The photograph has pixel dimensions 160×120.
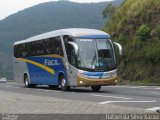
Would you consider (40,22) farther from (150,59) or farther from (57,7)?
(150,59)

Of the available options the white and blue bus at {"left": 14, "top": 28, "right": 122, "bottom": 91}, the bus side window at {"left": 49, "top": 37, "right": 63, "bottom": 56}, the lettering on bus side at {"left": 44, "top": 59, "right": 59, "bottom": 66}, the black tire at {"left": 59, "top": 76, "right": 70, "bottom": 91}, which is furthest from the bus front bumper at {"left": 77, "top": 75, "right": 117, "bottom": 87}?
the lettering on bus side at {"left": 44, "top": 59, "right": 59, "bottom": 66}

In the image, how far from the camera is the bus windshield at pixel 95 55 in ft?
87.5

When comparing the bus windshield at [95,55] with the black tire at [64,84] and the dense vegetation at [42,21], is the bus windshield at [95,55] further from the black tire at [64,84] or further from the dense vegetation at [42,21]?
the dense vegetation at [42,21]

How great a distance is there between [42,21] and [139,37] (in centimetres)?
8943

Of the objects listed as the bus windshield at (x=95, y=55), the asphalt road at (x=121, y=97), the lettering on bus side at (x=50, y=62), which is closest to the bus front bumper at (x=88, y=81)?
the bus windshield at (x=95, y=55)

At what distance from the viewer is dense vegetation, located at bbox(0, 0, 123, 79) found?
399 feet

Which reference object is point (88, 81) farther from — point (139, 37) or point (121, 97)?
point (139, 37)

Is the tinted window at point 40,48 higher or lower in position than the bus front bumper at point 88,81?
higher

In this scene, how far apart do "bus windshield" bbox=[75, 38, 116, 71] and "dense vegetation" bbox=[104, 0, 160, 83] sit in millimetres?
12623

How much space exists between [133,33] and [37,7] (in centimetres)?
10451

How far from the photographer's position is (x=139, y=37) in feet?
144

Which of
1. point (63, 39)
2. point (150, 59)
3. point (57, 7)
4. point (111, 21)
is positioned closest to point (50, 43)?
point (63, 39)

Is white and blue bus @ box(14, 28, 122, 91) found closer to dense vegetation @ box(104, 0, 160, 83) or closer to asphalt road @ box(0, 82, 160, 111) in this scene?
asphalt road @ box(0, 82, 160, 111)

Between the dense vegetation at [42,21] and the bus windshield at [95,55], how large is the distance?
8570 cm
